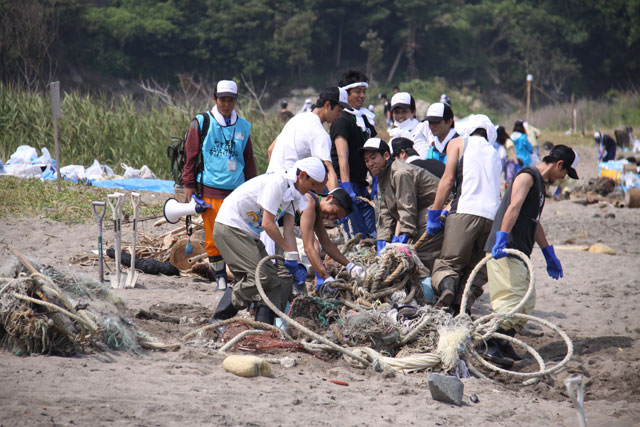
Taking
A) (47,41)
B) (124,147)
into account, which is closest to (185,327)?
(124,147)

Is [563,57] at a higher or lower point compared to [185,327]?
higher

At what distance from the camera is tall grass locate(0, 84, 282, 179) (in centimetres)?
1339

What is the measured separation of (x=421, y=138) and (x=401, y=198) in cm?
160

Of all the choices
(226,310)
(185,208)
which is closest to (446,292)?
(226,310)

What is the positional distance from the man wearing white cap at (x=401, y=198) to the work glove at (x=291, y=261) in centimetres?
89

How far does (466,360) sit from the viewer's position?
5.07 metres

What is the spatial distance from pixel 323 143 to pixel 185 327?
78.5 inches

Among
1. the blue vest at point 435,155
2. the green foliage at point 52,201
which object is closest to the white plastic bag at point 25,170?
the green foliage at point 52,201

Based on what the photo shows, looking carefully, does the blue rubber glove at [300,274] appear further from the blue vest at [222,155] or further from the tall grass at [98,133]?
the tall grass at [98,133]

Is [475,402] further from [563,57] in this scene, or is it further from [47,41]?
[563,57]

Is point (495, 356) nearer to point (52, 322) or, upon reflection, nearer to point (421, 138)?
point (421, 138)

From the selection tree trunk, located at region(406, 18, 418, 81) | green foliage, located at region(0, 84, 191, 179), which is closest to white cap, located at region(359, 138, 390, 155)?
green foliage, located at region(0, 84, 191, 179)

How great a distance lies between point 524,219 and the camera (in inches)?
220

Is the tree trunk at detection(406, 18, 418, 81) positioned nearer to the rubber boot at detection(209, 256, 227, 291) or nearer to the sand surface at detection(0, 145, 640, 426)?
the sand surface at detection(0, 145, 640, 426)
